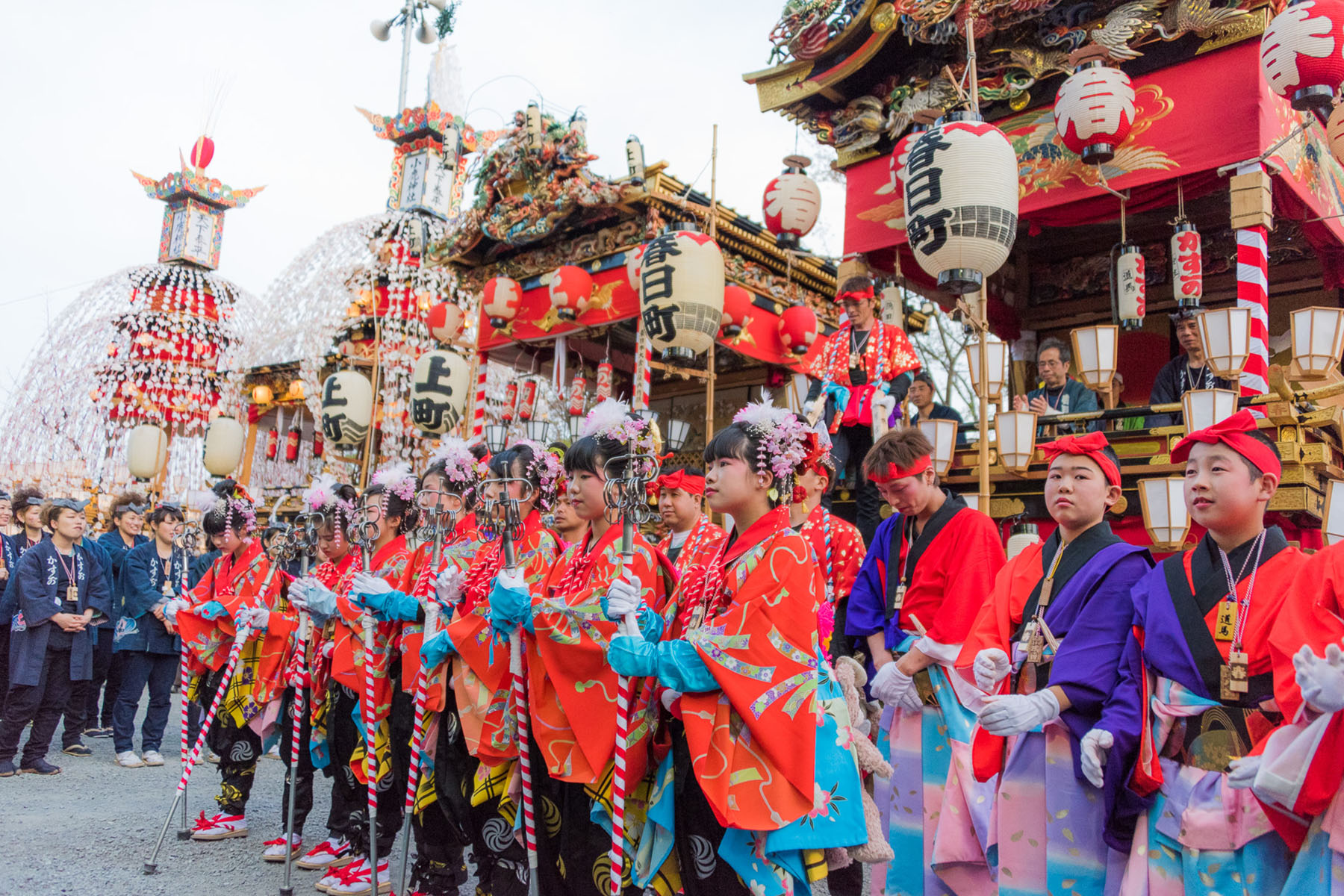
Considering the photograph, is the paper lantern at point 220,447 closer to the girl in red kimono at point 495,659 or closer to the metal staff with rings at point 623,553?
the girl in red kimono at point 495,659

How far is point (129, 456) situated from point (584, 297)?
8.68 meters

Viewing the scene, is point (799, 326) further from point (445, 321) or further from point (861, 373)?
point (445, 321)

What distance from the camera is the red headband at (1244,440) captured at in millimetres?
2453

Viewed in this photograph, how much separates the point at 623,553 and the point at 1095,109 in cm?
597

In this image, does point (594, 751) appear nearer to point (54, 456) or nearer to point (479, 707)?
point (479, 707)

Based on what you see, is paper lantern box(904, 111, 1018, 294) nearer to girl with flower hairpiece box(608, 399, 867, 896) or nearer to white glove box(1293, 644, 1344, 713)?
girl with flower hairpiece box(608, 399, 867, 896)

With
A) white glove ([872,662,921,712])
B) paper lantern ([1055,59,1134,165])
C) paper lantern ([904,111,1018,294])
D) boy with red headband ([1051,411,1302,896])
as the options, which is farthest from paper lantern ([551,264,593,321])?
A: boy with red headband ([1051,411,1302,896])

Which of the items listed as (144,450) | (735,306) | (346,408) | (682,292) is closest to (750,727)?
(682,292)

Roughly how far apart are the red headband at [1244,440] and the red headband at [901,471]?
126cm

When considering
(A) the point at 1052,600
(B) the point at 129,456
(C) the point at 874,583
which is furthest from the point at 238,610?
(B) the point at 129,456

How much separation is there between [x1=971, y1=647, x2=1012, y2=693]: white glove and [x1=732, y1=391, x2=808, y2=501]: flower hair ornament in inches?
31.0

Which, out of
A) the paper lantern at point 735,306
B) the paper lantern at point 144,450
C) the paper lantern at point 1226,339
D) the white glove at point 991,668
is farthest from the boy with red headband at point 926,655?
the paper lantern at point 144,450

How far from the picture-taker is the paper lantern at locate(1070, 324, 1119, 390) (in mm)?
6195

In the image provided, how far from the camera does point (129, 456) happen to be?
14.6 metres
